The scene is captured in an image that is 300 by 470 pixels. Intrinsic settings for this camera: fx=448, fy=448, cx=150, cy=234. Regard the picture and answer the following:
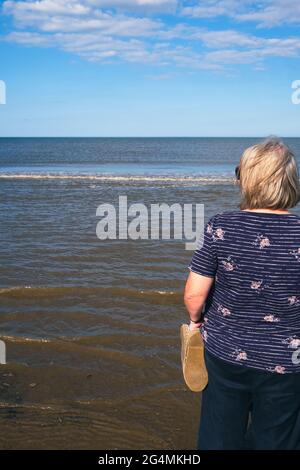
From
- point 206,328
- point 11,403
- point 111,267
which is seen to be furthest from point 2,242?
point 206,328

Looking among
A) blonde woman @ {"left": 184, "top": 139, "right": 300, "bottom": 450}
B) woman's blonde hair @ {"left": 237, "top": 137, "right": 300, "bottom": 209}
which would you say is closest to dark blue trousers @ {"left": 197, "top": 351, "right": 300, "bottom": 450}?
blonde woman @ {"left": 184, "top": 139, "right": 300, "bottom": 450}

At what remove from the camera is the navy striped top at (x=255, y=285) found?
226 centimetres

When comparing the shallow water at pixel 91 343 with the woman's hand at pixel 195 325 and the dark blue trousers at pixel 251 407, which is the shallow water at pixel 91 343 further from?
the woman's hand at pixel 195 325

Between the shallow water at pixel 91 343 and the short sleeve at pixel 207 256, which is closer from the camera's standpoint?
the short sleeve at pixel 207 256

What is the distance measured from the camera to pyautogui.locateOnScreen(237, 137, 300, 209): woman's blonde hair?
2266mm

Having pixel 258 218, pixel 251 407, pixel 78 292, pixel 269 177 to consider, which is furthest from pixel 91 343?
pixel 269 177

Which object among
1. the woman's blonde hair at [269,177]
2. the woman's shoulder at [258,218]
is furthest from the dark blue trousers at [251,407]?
the woman's blonde hair at [269,177]

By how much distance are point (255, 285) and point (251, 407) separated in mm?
743

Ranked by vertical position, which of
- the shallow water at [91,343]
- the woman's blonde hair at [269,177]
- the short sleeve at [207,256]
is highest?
the woman's blonde hair at [269,177]

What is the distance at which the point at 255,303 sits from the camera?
2.35 meters

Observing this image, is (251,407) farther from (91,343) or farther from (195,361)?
(91,343)

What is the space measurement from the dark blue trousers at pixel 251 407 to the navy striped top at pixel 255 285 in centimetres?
7

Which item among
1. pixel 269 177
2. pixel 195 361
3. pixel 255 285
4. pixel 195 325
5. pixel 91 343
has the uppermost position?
pixel 269 177

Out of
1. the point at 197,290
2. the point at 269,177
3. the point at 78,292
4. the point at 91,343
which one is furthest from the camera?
the point at 78,292
